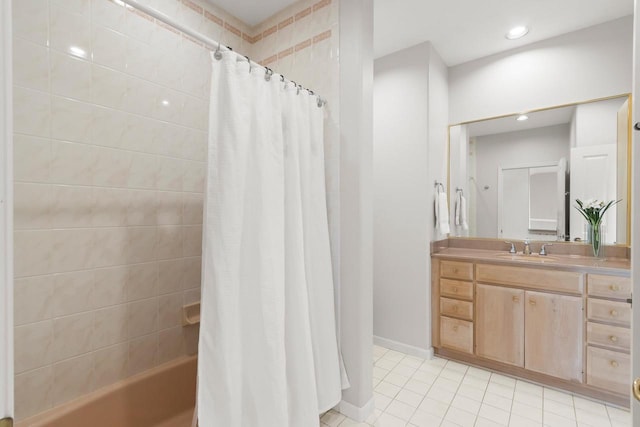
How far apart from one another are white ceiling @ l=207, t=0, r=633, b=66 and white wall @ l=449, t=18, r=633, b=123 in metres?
0.10

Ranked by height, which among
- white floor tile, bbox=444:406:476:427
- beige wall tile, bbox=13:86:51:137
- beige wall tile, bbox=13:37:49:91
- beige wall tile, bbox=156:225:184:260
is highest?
beige wall tile, bbox=13:37:49:91

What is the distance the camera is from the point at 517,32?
2285 millimetres

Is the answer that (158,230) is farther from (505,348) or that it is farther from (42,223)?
(505,348)

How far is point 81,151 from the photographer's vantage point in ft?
4.64

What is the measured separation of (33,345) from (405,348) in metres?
2.48

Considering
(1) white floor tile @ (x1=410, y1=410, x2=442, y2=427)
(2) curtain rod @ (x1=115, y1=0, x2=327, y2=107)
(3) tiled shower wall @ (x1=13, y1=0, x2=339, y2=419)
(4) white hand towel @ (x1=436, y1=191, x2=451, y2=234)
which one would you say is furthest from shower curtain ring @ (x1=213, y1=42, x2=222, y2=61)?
(1) white floor tile @ (x1=410, y1=410, x2=442, y2=427)

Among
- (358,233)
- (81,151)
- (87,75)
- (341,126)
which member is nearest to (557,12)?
(341,126)

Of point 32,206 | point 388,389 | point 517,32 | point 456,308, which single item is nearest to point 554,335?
point 456,308

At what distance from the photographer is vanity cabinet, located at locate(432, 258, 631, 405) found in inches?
70.2

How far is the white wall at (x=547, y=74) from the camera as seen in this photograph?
2135 millimetres

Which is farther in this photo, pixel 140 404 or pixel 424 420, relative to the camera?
pixel 424 420

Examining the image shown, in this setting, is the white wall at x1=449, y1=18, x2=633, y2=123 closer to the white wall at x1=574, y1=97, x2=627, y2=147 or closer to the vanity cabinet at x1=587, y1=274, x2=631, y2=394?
the white wall at x1=574, y1=97, x2=627, y2=147

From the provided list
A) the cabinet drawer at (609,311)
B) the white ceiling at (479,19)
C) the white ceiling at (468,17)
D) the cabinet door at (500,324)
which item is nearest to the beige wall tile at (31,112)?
the white ceiling at (468,17)

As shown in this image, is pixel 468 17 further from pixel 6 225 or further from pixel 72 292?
pixel 72 292
